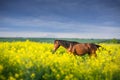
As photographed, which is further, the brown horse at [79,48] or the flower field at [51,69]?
the brown horse at [79,48]

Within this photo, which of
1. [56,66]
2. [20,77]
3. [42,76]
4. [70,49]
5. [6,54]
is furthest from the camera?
[70,49]

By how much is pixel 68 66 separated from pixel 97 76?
1.17 m

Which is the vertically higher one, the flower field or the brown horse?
the brown horse

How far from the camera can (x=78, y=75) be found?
729 centimetres

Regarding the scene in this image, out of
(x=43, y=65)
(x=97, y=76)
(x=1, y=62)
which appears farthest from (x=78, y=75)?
(x=1, y=62)

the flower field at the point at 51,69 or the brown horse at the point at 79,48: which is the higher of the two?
the brown horse at the point at 79,48

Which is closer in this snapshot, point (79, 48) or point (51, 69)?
point (51, 69)

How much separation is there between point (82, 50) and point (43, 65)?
406 cm

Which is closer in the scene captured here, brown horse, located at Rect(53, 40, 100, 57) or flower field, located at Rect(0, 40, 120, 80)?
flower field, located at Rect(0, 40, 120, 80)

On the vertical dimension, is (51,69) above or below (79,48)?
below

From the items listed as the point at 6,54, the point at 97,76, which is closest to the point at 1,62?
the point at 6,54

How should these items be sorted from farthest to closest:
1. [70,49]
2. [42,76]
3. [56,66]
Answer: [70,49] < [56,66] < [42,76]

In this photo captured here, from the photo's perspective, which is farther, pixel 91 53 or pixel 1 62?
pixel 91 53

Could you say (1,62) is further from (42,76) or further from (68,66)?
(68,66)
